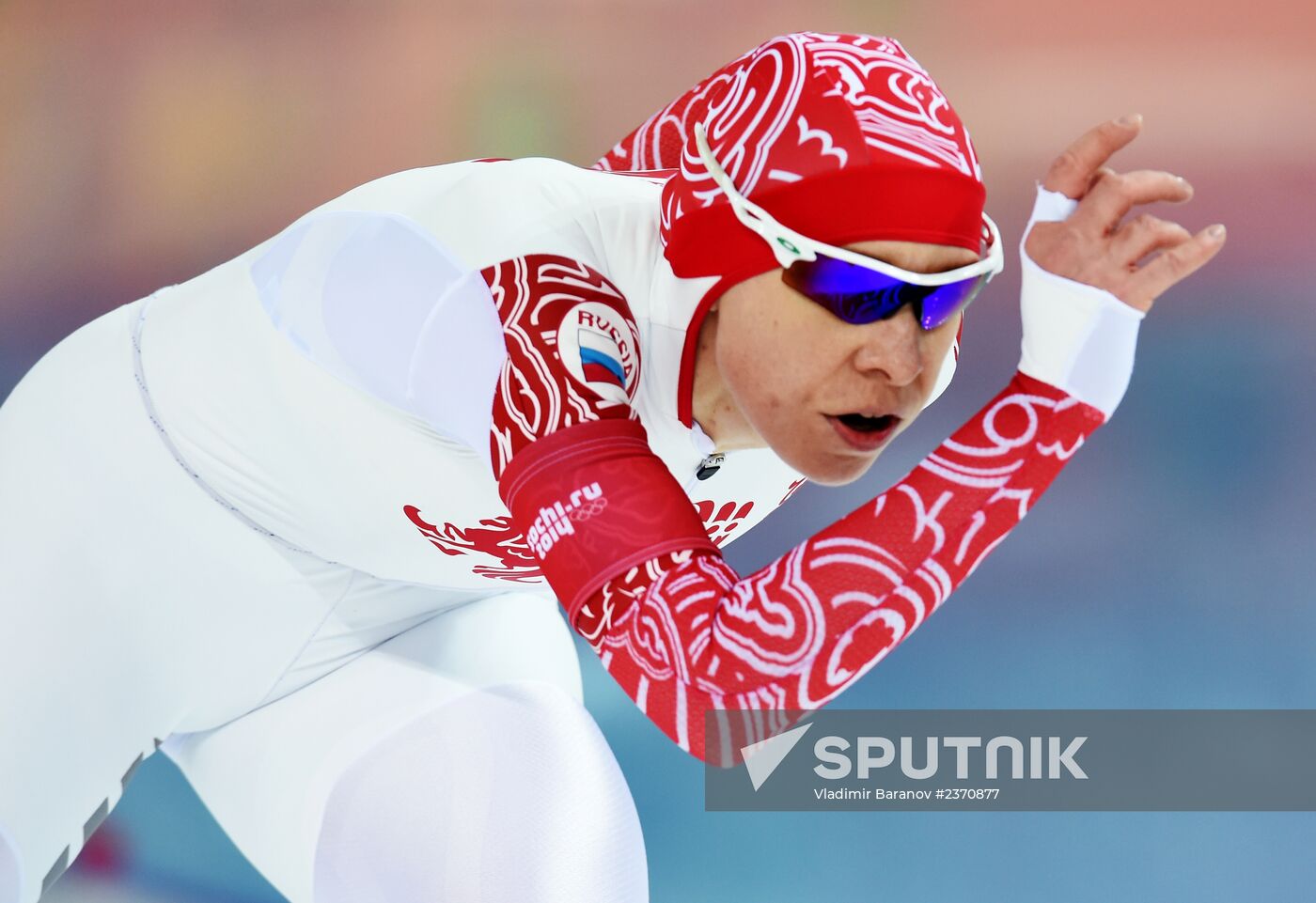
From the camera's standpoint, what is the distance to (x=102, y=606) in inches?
59.7

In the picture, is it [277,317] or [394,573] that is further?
[394,573]

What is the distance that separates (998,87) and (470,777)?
1.94m

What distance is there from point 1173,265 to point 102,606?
1048 millimetres

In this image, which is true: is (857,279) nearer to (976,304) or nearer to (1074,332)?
(1074,332)

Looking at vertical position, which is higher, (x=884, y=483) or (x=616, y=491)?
(x=616, y=491)

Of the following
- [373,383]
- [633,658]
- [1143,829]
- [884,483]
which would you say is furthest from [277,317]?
[1143,829]

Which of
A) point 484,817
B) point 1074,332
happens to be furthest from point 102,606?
point 1074,332

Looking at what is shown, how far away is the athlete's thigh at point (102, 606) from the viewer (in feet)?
4.89

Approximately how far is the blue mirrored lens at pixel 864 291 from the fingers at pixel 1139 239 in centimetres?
14

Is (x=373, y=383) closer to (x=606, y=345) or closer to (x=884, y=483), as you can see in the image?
(x=606, y=345)

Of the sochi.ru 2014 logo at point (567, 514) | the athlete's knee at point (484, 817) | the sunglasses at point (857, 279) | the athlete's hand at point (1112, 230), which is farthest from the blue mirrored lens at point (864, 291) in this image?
the athlete's knee at point (484, 817)

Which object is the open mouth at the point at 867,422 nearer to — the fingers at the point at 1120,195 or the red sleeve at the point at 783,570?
the red sleeve at the point at 783,570

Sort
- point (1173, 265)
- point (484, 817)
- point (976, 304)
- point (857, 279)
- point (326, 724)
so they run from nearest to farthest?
point (1173, 265)
point (857, 279)
point (484, 817)
point (326, 724)
point (976, 304)

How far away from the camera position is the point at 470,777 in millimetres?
1535
